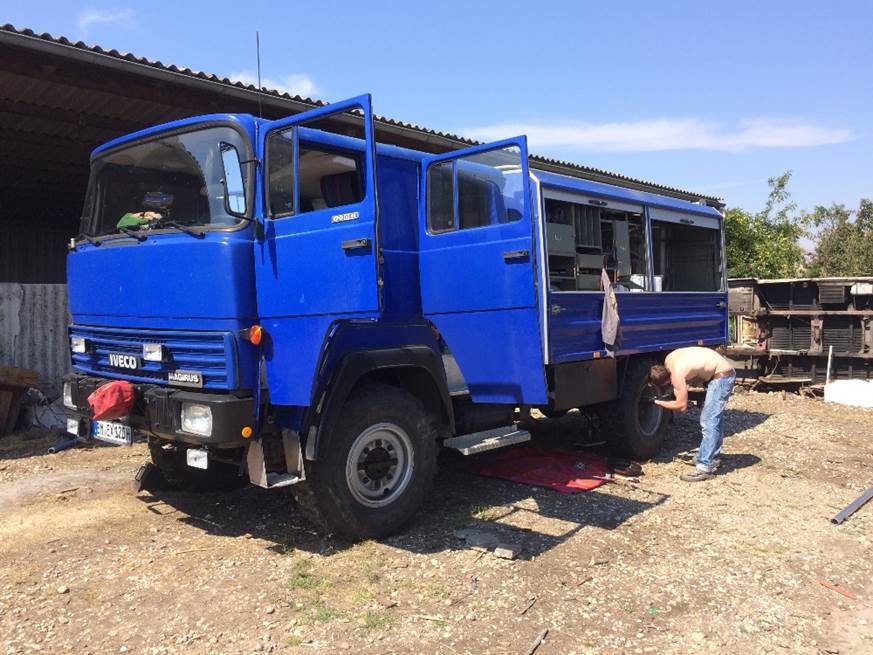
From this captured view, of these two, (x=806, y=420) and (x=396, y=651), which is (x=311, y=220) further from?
(x=806, y=420)

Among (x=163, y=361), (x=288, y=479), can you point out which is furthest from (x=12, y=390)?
(x=288, y=479)

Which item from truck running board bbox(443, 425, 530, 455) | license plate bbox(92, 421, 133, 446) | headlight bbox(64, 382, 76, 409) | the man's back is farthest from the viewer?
the man's back

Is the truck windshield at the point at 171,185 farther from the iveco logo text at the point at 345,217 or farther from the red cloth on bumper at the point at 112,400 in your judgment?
the red cloth on bumper at the point at 112,400

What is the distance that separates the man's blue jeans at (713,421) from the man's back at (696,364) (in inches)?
4.0

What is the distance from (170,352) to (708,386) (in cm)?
495

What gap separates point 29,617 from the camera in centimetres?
335

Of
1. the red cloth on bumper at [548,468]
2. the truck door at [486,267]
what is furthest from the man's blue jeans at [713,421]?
the truck door at [486,267]

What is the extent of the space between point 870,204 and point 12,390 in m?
26.8

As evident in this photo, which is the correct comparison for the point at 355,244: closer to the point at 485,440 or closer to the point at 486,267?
the point at 486,267

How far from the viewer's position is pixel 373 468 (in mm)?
4402

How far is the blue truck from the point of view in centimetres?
387

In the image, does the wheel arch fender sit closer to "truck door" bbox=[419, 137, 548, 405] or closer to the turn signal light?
"truck door" bbox=[419, 137, 548, 405]

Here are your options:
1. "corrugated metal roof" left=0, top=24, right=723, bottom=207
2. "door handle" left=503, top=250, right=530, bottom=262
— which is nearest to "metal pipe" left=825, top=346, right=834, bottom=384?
"corrugated metal roof" left=0, top=24, right=723, bottom=207

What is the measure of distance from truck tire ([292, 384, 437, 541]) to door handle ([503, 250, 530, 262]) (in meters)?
1.17
